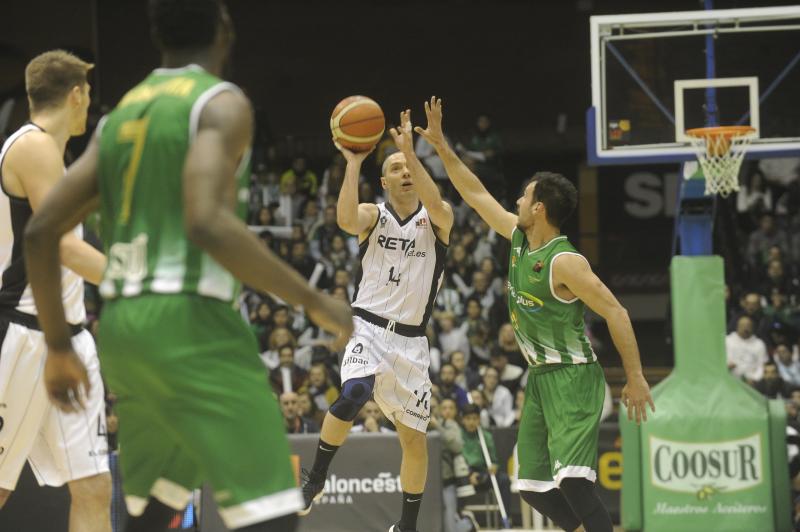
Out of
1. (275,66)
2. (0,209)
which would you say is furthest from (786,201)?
→ (0,209)

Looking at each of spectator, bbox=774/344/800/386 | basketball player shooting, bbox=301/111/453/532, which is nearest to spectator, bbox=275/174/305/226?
spectator, bbox=774/344/800/386

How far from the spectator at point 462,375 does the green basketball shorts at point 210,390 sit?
1054 cm

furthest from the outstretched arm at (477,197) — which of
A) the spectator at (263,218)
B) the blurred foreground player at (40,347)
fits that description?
the spectator at (263,218)

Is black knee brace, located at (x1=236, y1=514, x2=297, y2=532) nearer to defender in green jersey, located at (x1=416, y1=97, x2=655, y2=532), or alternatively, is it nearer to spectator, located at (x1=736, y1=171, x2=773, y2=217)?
defender in green jersey, located at (x1=416, y1=97, x2=655, y2=532)

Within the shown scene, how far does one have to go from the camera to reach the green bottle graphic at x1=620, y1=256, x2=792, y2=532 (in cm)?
1088

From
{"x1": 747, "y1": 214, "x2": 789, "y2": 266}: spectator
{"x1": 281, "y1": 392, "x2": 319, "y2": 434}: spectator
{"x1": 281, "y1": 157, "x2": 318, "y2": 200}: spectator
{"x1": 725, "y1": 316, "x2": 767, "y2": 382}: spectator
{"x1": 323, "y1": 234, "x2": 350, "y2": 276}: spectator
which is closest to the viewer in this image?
{"x1": 281, "y1": 392, "x2": 319, "y2": 434}: spectator

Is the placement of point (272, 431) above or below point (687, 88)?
below

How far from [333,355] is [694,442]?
17.5 feet

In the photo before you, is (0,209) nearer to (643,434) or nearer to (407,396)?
(407,396)

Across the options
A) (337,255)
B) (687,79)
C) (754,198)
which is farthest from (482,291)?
(687,79)

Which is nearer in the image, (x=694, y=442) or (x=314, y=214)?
(x=694, y=442)

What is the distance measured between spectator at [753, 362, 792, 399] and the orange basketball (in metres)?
8.46

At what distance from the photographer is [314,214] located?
59.6 ft

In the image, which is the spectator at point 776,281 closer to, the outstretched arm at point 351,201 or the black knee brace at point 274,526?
the outstretched arm at point 351,201
